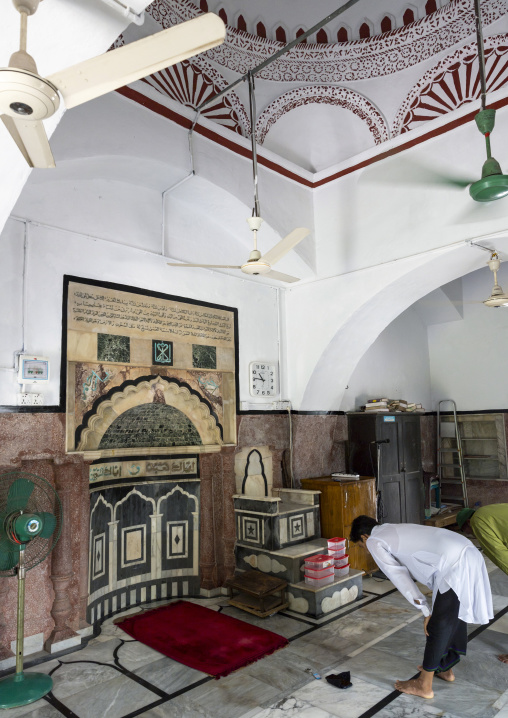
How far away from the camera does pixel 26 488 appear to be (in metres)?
3.65

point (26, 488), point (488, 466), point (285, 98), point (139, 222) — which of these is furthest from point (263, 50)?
point (488, 466)

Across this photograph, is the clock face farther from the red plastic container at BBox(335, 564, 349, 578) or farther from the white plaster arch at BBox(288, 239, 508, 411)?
the red plastic container at BBox(335, 564, 349, 578)

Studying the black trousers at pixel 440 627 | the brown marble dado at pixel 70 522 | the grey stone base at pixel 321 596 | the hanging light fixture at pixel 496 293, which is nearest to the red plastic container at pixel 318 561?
the grey stone base at pixel 321 596

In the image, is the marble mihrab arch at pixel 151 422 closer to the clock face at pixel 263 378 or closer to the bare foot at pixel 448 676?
the clock face at pixel 263 378

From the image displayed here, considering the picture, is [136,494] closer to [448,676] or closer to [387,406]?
[448,676]

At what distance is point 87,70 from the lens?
1.66 meters

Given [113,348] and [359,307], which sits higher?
[359,307]

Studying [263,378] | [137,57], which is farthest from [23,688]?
[137,57]

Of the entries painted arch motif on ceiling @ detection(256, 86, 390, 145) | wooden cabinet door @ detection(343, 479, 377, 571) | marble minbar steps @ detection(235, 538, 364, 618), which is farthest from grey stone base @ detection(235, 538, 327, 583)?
painted arch motif on ceiling @ detection(256, 86, 390, 145)

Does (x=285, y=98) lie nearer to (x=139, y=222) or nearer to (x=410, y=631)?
(x=139, y=222)

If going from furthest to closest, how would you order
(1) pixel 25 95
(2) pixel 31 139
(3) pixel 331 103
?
(3) pixel 331 103 < (2) pixel 31 139 < (1) pixel 25 95

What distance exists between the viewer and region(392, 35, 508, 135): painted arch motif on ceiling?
4.63m

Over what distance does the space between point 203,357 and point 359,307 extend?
1.76m

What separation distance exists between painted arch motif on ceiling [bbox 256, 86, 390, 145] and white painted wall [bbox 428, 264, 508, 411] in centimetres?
385
